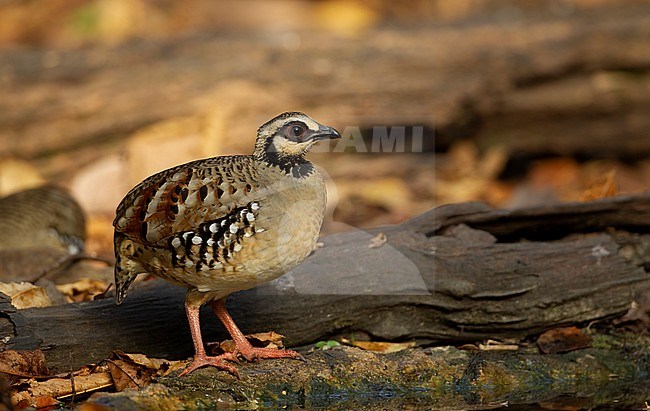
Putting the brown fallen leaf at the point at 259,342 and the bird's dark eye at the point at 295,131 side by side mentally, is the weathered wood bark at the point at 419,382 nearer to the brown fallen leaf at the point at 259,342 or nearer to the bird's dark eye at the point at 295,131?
the brown fallen leaf at the point at 259,342

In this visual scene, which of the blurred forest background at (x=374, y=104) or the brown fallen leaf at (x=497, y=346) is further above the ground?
the blurred forest background at (x=374, y=104)

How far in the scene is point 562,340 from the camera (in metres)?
5.95

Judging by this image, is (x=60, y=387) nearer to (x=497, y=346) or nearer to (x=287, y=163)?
(x=287, y=163)

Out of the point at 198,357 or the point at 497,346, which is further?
the point at 497,346

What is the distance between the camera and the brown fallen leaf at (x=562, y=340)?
5902mm

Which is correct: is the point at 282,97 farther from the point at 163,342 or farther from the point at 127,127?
the point at 163,342

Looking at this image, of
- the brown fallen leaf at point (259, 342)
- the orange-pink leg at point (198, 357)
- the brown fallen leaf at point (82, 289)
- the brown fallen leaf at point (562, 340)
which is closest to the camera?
the orange-pink leg at point (198, 357)

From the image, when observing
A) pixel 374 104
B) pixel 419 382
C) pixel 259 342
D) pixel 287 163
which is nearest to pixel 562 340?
pixel 419 382

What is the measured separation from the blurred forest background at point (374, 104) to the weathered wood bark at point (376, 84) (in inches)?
0.6

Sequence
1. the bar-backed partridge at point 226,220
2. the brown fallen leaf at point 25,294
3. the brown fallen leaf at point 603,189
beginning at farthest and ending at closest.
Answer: the brown fallen leaf at point 603,189, the brown fallen leaf at point 25,294, the bar-backed partridge at point 226,220

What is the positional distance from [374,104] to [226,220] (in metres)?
5.90

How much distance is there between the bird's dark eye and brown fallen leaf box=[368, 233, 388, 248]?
128 centimetres

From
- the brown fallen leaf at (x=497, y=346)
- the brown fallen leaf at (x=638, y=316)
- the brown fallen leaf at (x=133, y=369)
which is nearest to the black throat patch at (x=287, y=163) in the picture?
the brown fallen leaf at (x=133, y=369)

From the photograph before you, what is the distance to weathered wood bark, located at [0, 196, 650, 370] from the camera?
5531 millimetres
